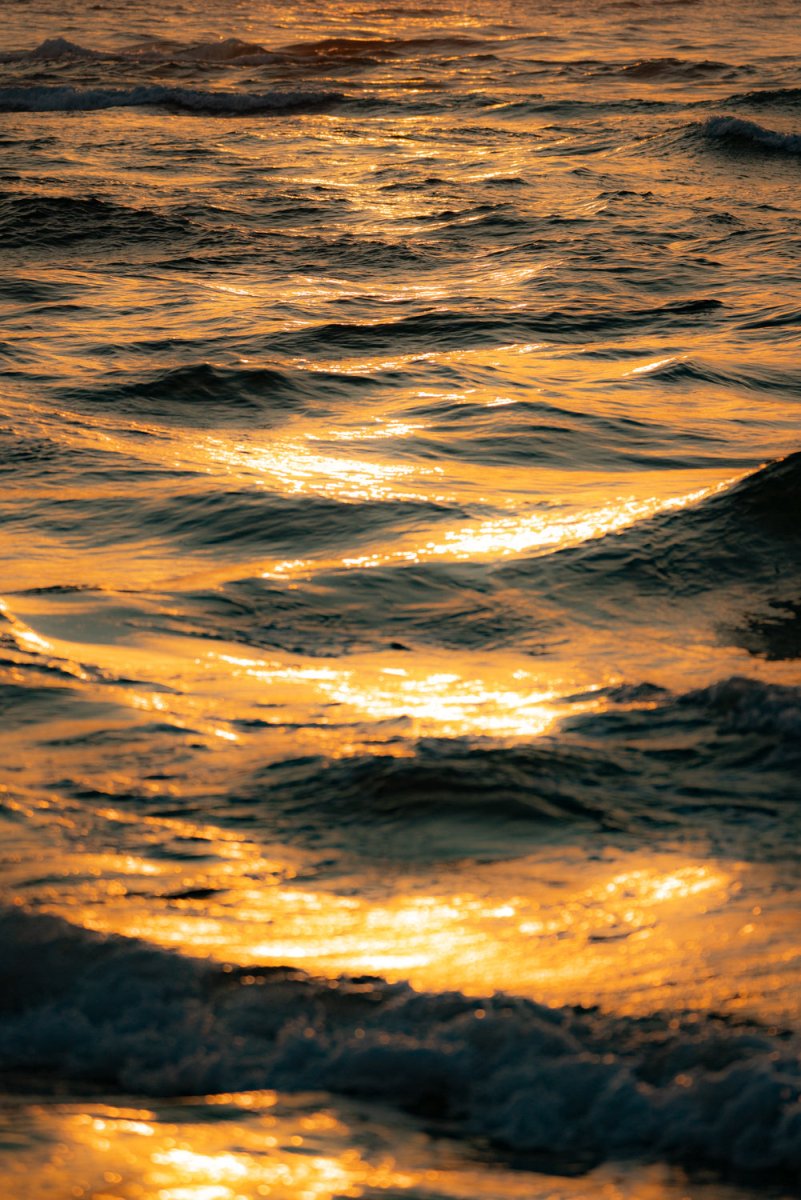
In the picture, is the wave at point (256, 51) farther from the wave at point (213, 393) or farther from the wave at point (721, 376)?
the wave at point (721, 376)

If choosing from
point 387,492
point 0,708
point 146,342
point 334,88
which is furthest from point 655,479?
point 334,88

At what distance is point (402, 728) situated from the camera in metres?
3.53

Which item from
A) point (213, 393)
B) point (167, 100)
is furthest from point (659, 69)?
point (213, 393)

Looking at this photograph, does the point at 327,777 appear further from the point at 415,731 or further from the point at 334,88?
the point at 334,88

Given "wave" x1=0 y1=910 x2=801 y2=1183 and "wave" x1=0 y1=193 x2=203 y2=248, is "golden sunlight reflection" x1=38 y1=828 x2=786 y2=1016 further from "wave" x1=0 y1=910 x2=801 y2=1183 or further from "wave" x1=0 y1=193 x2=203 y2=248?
"wave" x1=0 y1=193 x2=203 y2=248

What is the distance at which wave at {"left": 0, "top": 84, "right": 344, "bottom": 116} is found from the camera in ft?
60.4

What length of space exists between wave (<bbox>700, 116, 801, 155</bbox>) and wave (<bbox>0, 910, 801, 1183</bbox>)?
13257mm

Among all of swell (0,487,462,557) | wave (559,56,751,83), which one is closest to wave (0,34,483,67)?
wave (559,56,751,83)

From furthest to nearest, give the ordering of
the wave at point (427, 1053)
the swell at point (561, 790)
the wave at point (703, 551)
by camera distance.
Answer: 1. the wave at point (703, 551)
2. the swell at point (561, 790)
3. the wave at point (427, 1053)

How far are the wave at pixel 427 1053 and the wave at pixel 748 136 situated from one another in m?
13.3

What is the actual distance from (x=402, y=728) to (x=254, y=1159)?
150 centimetres

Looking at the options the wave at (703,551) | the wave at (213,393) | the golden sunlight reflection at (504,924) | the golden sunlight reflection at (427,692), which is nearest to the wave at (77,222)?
the wave at (213,393)

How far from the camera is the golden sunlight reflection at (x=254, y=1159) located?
6.82 feet

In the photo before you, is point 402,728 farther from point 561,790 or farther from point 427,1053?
point 427,1053
